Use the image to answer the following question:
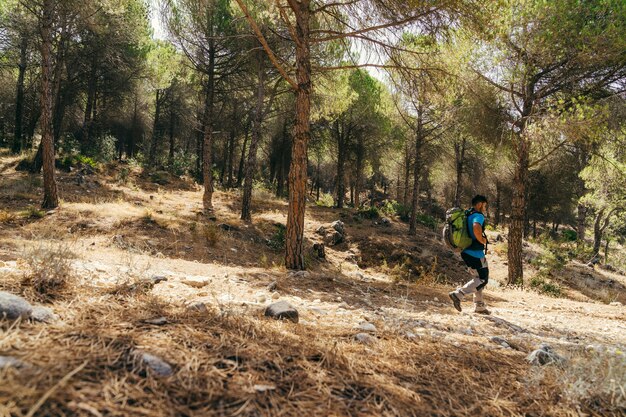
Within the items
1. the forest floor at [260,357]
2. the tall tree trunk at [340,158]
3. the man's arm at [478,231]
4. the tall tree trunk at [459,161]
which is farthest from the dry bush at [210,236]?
the tall tree trunk at [459,161]

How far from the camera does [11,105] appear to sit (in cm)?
2573

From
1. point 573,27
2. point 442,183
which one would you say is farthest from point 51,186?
point 442,183

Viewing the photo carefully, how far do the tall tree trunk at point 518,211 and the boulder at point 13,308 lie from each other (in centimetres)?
1111

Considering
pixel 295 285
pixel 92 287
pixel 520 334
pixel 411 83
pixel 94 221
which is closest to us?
pixel 92 287

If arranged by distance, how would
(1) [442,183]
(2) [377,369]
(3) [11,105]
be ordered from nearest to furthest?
(2) [377,369]
(3) [11,105]
(1) [442,183]

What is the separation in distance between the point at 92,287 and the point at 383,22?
6758mm

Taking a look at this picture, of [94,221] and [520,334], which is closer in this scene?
[520,334]

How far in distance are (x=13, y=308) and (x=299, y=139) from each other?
5565 mm

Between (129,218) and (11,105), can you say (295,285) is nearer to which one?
A: (129,218)

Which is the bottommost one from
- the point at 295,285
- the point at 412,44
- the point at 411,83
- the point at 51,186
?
the point at 295,285

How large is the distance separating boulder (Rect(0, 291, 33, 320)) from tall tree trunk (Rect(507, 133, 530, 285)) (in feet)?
36.5

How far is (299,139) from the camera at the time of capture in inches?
271

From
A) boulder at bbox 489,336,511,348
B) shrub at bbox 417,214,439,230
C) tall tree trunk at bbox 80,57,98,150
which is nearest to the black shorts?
boulder at bbox 489,336,511,348

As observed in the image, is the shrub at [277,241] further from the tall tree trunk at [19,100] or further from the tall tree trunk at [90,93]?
the tall tree trunk at [19,100]
